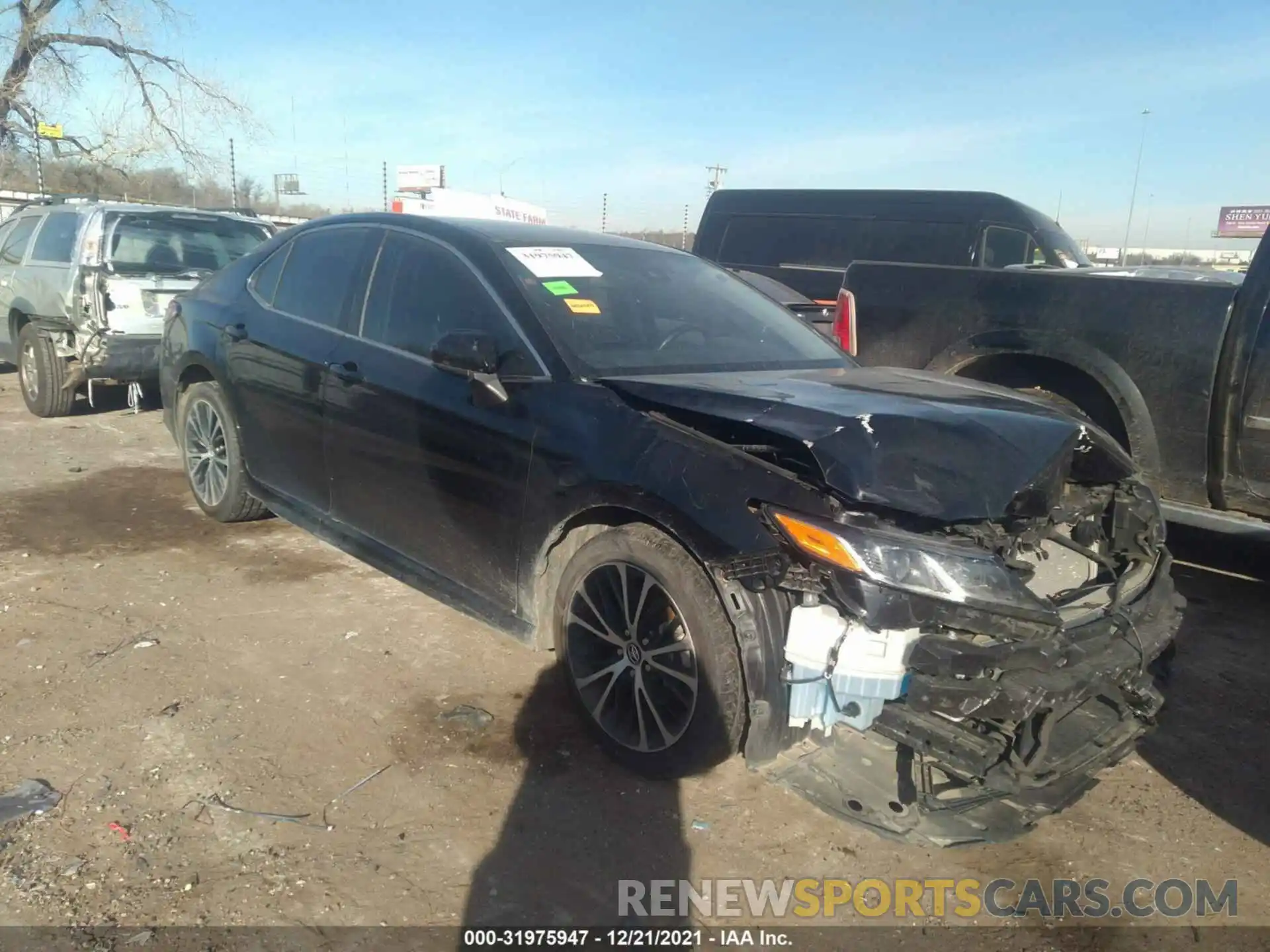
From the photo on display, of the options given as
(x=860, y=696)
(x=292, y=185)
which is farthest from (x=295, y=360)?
(x=292, y=185)

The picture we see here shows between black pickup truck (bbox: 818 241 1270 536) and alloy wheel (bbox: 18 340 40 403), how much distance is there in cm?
729

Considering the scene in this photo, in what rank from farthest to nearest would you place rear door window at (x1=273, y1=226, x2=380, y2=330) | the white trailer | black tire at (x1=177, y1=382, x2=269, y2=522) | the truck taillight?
the white trailer
the truck taillight
black tire at (x1=177, y1=382, x2=269, y2=522)
rear door window at (x1=273, y1=226, x2=380, y2=330)

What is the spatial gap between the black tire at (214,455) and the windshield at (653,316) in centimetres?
219

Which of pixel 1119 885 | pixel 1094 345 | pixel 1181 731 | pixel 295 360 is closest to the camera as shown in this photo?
pixel 1119 885

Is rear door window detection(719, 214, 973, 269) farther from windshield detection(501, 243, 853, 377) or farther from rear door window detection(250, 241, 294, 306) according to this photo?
rear door window detection(250, 241, 294, 306)

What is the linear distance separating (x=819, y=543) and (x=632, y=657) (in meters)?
0.83

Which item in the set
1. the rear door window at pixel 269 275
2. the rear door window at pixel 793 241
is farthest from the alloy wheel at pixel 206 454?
the rear door window at pixel 793 241

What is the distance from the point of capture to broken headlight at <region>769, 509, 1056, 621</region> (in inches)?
95.5

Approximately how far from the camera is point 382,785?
119 inches

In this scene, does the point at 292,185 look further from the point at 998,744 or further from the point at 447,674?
the point at 998,744

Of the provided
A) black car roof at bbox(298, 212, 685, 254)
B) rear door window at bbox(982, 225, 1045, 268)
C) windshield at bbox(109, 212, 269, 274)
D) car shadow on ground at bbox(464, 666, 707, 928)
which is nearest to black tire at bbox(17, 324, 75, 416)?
windshield at bbox(109, 212, 269, 274)

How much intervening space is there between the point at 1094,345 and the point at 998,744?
3.02 meters

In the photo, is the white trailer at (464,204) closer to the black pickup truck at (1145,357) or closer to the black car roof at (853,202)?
the black car roof at (853,202)

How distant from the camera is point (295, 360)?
4.34 meters
